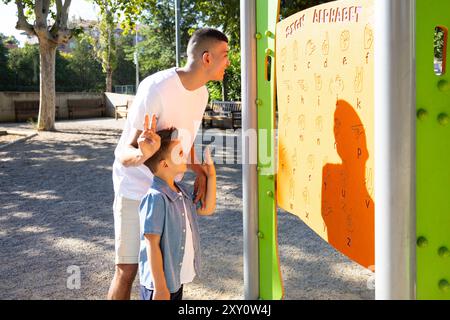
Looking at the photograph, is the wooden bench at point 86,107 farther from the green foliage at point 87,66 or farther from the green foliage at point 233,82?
the green foliage at point 87,66

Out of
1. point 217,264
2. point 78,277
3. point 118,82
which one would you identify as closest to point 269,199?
point 217,264

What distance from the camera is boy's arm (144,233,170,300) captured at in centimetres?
189

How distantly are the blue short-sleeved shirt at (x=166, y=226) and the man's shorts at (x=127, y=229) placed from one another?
12.9 inches

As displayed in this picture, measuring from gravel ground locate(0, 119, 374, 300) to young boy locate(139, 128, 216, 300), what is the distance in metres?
1.05

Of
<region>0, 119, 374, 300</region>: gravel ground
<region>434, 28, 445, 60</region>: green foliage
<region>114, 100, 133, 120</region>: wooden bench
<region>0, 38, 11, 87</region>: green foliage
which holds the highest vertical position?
<region>0, 38, 11, 87</region>: green foliage

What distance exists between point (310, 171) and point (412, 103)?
3.04 feet

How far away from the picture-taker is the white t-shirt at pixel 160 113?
7.20 feet

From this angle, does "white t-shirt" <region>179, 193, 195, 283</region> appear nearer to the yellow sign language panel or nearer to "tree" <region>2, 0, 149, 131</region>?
the yellow sign language panel

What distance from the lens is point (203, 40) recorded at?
7.33 ft

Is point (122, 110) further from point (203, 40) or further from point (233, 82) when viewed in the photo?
point (203, 40)

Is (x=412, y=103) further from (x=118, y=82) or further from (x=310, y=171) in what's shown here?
(x=118, y=82)

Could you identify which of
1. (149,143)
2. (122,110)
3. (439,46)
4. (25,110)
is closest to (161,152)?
(149,143)

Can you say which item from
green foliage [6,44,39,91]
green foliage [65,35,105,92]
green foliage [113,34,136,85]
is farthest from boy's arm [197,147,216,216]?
green foliage [113,34,136,85]
